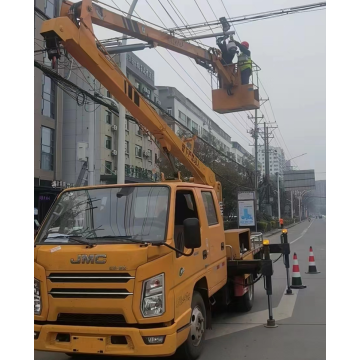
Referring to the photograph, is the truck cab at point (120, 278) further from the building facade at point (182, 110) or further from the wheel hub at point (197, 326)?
the building facade at point (182, 110)

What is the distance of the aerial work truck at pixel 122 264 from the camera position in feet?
12.8

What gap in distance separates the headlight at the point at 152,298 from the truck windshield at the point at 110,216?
0.48 m

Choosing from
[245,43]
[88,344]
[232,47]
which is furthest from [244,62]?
[88,344]

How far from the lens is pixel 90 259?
159 inches

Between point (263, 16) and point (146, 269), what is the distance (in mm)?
9034

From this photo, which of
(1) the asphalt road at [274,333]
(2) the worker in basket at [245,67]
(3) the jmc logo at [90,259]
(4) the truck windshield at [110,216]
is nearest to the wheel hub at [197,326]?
(1) the asphalt road at [274,333]

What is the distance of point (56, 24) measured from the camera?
17.9 feet

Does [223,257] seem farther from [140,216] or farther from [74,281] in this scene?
[74,281]

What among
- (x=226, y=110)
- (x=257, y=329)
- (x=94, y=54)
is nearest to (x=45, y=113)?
(x=226, y=110)

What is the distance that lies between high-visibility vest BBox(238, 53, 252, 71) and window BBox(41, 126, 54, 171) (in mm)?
17624

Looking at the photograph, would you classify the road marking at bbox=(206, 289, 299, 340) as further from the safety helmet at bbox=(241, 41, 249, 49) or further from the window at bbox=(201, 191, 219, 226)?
the safety helmet at bbox=(241, 41, 249, 49)

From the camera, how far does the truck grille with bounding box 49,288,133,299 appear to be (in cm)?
393

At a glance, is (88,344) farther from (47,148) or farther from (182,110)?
(182,110)

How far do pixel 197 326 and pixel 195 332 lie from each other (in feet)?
0.26
